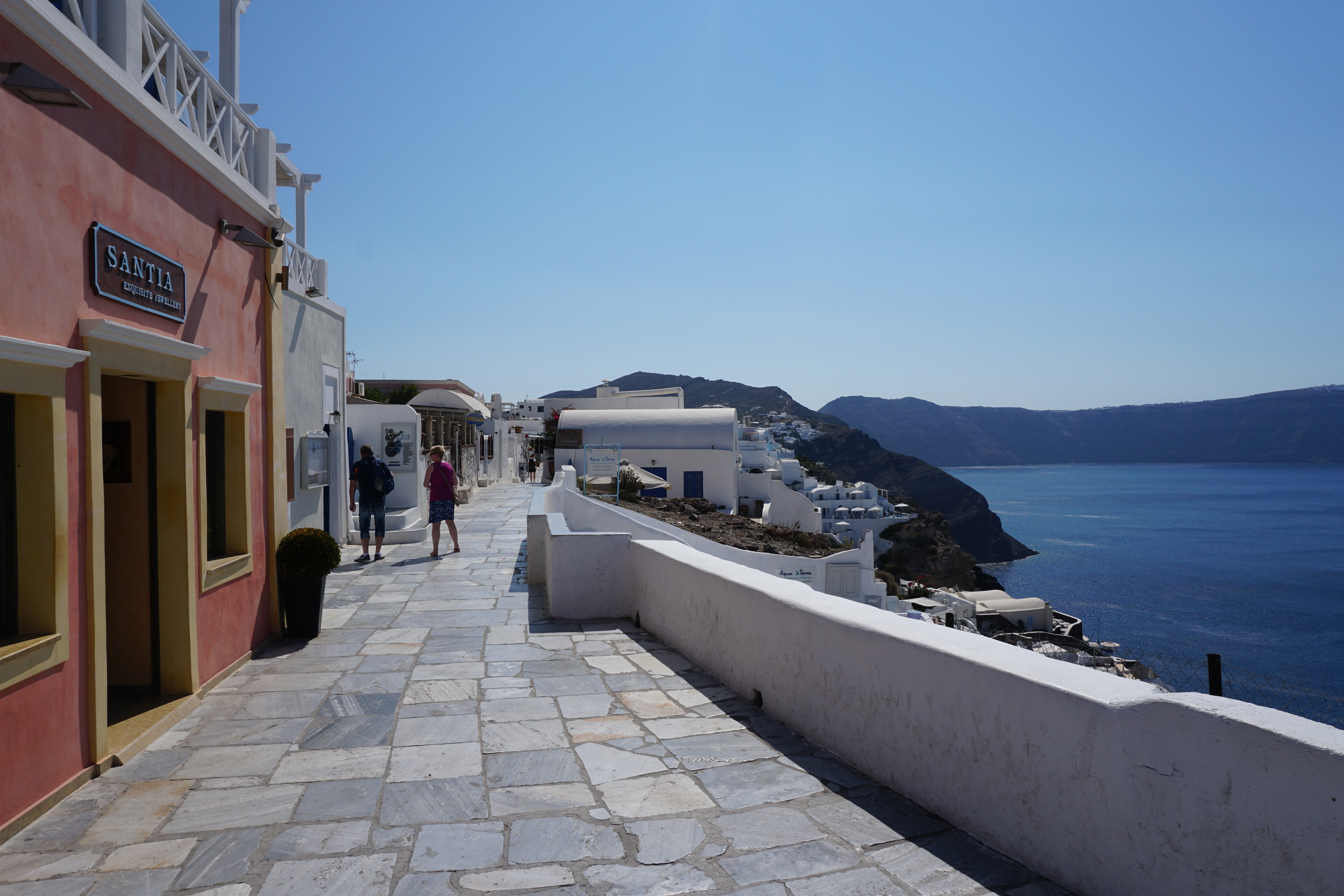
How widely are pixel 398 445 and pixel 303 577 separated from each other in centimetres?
744

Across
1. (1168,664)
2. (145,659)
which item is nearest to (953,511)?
(1168,664)

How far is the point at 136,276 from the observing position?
4.25 metres

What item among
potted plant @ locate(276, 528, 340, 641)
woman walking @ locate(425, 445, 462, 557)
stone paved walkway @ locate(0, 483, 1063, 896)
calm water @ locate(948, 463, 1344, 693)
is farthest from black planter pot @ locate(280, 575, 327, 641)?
calm water @ locate(948, 463, 1344, 693)

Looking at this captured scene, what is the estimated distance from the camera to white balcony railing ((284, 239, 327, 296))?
917 cm

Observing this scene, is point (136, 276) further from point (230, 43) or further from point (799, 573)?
point (799, 573)

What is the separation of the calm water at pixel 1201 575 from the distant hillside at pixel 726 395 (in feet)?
150

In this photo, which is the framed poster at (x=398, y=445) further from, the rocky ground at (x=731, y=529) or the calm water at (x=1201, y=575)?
the calm water at (x=1201, y=575)

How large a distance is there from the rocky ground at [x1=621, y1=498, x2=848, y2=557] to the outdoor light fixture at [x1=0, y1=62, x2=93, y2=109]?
14.8 metres

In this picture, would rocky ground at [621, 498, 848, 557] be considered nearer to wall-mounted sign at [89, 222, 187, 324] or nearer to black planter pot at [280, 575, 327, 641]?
black planter pot at [280, 575, 327, 641]

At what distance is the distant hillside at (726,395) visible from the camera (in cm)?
16762

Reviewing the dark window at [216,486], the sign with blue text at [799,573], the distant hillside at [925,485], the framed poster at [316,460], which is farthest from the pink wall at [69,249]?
the distant hillside at [925,485]

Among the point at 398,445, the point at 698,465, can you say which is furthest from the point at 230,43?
the point at 698,465

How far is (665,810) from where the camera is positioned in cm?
334

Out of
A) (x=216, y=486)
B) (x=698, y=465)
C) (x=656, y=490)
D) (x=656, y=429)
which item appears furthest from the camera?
(x=656, y=429)
